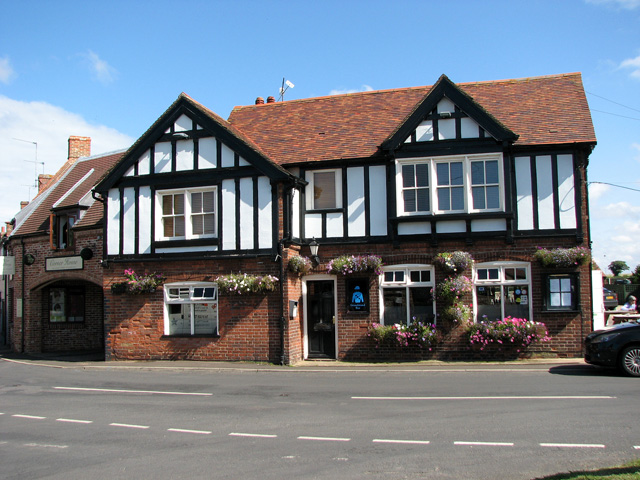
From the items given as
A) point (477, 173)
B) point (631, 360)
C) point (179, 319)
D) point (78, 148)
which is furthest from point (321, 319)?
point (78, 148)

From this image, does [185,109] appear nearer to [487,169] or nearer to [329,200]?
[329,200]

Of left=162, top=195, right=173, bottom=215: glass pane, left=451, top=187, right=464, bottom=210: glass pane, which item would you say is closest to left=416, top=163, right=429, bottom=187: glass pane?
left=451, top=187, right=464, bottom=210: glass pane

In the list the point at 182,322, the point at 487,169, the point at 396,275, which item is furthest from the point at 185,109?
the point at 487,169

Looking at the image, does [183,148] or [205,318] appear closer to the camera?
[205,318]

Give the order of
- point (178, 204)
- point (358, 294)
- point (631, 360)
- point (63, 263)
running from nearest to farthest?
point (631, 360)
point (358, 294)
point (178, 204)
point (63, 263)

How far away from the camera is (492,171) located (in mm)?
16016

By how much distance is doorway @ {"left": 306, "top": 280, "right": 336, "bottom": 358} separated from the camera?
671 inches

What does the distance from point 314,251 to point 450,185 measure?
444cm

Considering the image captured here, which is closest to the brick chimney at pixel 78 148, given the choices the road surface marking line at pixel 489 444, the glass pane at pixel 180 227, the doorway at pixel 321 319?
the glass pane at pixel 180 227

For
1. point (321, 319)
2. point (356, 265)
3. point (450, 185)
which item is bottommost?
point (321, 319)

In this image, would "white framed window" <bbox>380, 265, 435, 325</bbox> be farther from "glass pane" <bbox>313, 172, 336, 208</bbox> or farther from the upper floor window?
the upper floor window

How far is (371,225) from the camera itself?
16641mm

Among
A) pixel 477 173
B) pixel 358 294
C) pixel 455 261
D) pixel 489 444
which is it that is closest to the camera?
pixel 489 444

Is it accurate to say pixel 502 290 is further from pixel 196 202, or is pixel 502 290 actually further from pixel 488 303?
pixel 196 202
